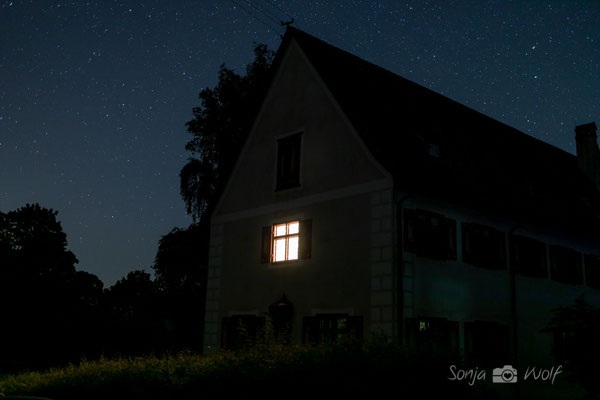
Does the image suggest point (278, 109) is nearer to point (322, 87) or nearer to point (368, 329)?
point (322, 87)

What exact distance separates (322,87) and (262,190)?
3.69 metres

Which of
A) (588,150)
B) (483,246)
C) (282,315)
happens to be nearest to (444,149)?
(483,246)

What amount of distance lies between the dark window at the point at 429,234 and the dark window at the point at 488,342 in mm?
2019

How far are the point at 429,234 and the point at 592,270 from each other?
930cm

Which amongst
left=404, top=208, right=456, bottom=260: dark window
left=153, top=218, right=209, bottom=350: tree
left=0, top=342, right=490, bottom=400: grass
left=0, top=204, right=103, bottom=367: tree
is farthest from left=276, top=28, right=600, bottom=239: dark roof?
left=0, top=204, right=103, bottom=367: tree

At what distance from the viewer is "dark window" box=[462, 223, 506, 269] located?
56.2 ft

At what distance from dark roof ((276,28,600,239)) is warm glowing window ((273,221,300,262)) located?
11.4 feet

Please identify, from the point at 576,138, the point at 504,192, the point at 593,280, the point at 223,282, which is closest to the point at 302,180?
the point at 223,282

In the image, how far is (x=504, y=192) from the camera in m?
18.9

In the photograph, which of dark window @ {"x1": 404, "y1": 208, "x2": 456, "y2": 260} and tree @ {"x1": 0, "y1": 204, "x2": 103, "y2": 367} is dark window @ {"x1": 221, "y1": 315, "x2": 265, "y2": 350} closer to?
dark window @ {"x1": 404, "y1": 208, "x2": 456, "y2": 260}

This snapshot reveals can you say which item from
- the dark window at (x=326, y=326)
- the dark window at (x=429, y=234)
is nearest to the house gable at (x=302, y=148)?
the dark window at (x=429, y=234)

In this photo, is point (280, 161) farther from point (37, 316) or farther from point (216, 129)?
point (37, 316)

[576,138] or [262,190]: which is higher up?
[576,138]

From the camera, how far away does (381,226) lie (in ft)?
50.7
